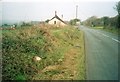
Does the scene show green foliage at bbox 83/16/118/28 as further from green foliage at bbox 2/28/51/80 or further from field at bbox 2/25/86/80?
field at bbox 2/25/86/80

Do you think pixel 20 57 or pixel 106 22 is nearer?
pixel 20 57

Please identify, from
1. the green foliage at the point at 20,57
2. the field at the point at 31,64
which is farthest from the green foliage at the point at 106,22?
the field at the point at 31,64

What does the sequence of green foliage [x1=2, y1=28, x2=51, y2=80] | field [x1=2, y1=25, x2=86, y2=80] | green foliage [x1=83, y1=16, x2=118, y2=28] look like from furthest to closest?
green foliage [x1=83, y1=16, x2=118, y2=28]
green foliage [x1=2, y1=28, x2=51, y2=80]
field [x1=2, y1=25, x2=86, y2=80]

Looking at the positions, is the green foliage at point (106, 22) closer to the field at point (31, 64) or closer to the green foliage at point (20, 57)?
the green foliage at point (20, 57)

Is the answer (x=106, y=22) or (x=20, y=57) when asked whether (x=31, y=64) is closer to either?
(x=20, y=57)

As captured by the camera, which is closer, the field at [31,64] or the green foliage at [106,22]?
the field at [31,64]

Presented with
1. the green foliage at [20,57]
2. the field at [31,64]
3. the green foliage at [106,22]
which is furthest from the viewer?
the green foliage at [106,22]

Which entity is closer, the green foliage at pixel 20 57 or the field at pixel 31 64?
the field at pixel 31 64

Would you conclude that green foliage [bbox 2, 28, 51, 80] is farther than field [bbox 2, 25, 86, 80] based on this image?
Yes

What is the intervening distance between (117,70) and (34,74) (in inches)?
133

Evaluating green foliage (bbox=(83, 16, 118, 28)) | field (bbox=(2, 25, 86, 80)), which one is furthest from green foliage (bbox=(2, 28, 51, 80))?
green foliage (bbox=(83, 16, 118, 28))

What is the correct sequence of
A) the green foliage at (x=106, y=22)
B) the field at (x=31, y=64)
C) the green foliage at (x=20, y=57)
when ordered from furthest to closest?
the green foliage at (x=106, y=22), the green foliage at (x=20, y=57), the field at (x=31, y=64)

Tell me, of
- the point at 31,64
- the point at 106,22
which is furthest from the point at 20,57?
the point at 106,22

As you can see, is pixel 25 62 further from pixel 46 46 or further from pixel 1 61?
pixel 46 46
